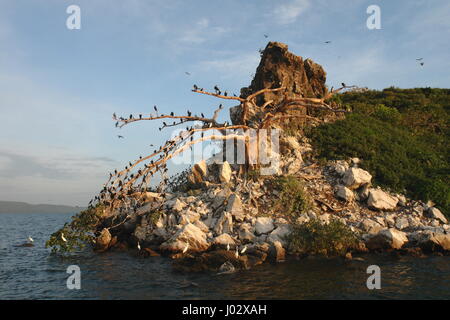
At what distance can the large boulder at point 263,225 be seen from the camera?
16.5 meters

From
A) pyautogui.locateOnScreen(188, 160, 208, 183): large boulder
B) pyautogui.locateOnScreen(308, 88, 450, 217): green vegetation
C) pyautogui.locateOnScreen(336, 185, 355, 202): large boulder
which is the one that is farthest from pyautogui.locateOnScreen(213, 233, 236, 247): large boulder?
pyautogui.locateOnScreen(308, 88, 450, 217): green vegetation

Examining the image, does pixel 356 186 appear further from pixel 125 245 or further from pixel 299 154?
pixel 125 245

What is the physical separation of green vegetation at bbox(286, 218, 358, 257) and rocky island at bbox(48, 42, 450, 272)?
0.16 feet

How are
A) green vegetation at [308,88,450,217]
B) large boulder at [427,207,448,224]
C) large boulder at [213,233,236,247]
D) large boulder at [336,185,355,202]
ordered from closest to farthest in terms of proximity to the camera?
large boulder at [213,233,236,247] → large boulder at [427,207,448,224] → large boulder at [336,185,355,202] → green vegetation at [308,88,450,217]

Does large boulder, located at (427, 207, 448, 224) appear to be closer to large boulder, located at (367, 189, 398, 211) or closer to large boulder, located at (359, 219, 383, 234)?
large boulder, located at (367, 189, 398, 211)

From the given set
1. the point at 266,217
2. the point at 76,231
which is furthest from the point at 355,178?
the point at 76,231

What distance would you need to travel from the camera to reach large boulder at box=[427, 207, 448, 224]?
1917 cm

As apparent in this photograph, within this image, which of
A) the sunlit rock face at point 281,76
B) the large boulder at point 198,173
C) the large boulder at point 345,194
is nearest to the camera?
the large boulder at point 345,194

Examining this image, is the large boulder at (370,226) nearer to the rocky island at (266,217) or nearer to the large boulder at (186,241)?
the rocky island at (266,217)

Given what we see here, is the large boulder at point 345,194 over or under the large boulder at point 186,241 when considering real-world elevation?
over

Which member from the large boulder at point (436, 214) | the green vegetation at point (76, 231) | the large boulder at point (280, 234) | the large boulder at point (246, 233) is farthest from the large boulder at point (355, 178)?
the green vegetation at point (76, 231)

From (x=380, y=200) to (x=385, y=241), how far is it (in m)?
4.09

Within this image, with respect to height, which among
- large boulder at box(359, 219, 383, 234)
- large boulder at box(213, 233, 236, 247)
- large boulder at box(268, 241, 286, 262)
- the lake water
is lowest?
the lake water

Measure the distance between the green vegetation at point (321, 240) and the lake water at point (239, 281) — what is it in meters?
0.88
